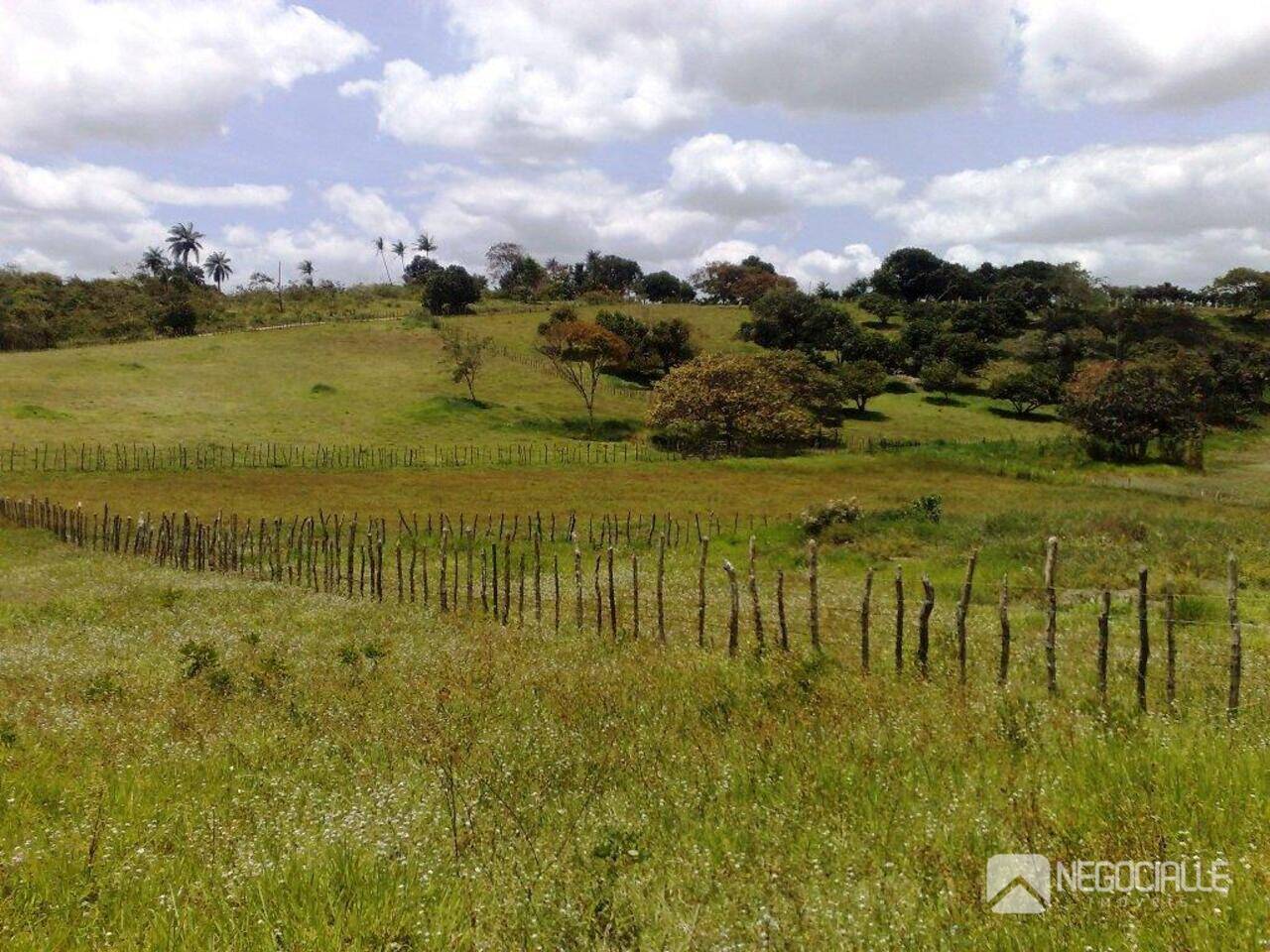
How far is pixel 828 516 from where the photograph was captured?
117 feet

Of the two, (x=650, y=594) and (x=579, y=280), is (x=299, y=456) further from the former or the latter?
(x=579, y=280)

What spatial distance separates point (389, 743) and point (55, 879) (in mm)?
3574

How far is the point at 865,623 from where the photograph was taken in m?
11.8

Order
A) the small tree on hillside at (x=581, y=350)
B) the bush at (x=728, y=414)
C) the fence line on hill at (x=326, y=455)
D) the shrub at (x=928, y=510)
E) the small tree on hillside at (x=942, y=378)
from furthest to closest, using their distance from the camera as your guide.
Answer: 1. the small tree on hillside at (x=942, y=378)
2. the small tree on hillside at (x=581, y=350)
3. the bush at (x=728, y=414)
4. the fence line on hill at (x=326, y=455)
5. the shrub at (x=928, y=510)

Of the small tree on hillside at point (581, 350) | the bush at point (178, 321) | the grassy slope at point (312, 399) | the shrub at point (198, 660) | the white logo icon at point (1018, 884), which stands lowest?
the shrub at point (198, 660)

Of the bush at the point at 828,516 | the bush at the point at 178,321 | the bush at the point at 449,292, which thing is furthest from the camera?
the bush at the point at 449,292

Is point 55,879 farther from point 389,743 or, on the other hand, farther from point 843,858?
point 843,858

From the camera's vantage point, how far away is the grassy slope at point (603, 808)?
4945 millimetres

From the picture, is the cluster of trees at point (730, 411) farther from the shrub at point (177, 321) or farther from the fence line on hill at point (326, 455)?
the shrub at point (177, 321)

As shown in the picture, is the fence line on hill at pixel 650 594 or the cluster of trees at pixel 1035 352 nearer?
the fence line on hill at pixel 650 594

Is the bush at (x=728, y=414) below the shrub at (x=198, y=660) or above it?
above

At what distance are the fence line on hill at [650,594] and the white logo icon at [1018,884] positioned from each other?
202 inches

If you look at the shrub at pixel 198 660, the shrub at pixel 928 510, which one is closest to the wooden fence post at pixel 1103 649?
the shrub at pixel 198 660

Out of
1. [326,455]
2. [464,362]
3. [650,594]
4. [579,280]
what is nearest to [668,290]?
[579,280]
